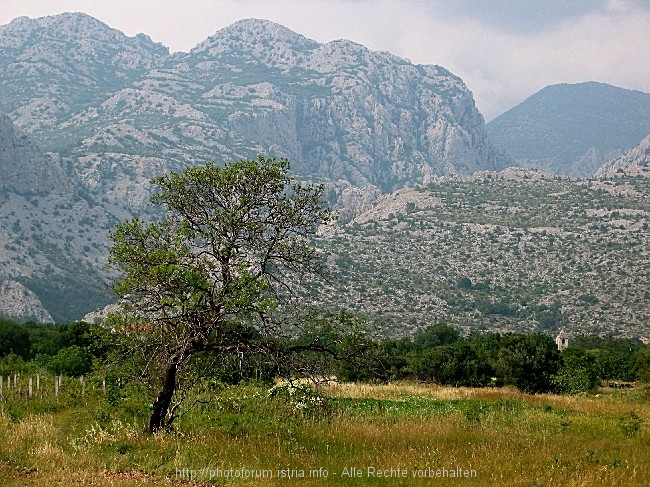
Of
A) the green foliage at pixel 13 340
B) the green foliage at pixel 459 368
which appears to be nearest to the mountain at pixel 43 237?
the green foliage at pixel 13 340

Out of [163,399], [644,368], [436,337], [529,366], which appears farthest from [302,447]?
[436,337]

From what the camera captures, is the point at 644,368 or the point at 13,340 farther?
the point at 13,340

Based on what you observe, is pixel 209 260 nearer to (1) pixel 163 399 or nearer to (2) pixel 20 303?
(1) pixel 163 399

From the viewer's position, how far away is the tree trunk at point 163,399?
57.8 feet

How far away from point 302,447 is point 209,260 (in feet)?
19.7

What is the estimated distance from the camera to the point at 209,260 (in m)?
17.5

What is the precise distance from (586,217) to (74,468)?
15785 cm

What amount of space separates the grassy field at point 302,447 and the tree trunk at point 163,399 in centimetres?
60

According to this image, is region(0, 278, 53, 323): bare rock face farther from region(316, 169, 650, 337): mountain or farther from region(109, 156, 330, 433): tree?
region(109, 156, 330, 433): tree

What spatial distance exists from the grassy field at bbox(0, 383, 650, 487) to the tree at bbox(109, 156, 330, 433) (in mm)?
2237

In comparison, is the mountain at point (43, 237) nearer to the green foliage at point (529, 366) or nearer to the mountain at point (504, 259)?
the mountain at point (504, 259)

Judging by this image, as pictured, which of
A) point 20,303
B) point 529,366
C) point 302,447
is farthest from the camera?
point 20,303

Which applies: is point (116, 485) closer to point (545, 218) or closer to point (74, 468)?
point (74, 468)

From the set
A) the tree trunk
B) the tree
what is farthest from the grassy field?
the tree
